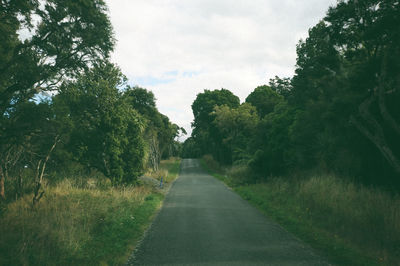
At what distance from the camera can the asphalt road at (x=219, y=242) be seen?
652cm

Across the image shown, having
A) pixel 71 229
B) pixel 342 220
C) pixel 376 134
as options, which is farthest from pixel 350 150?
pixel 71 229

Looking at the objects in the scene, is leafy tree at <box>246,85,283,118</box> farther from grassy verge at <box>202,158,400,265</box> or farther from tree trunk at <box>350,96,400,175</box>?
tree trunk at <box>350,96,400,175</box>

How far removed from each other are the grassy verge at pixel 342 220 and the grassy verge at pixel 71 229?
5447 mm

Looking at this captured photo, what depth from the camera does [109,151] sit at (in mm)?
16109

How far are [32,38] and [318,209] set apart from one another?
12.6 metres

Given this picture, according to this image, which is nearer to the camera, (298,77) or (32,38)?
(32,38)

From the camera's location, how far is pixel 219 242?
8.01 metres

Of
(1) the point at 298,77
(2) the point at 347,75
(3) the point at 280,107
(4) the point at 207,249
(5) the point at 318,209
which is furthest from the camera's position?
(1) the point at 298,77

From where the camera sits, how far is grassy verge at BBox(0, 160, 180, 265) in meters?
6.43

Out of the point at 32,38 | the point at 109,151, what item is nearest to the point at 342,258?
the point at 32,38

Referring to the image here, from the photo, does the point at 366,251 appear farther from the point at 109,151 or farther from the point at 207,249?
the point at 109,151

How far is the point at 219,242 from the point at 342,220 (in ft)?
15.4

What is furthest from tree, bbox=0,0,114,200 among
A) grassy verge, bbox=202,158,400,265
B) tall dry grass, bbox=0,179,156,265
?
grassy verge, bbox=202,158,400,265

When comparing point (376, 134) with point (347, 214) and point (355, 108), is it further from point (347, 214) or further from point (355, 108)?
point (347, 214)
